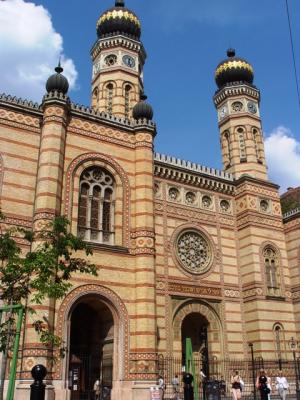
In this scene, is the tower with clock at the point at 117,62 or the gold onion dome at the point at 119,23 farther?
the gold onion dome at the point at 119,23

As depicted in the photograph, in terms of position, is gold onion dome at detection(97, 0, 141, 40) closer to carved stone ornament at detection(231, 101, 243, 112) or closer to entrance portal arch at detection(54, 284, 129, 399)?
carved stone ornament at detection(231, 101, 243, 112)

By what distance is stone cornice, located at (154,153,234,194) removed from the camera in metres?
22.0

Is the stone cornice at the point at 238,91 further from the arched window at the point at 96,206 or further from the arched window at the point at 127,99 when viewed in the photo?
the arched window at the point at 96,206

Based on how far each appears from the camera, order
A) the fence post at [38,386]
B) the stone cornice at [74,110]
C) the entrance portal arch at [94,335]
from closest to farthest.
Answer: the fence post at [38,386]
the entrance portal arch at [94,335]
the stone cornice at [74,110]

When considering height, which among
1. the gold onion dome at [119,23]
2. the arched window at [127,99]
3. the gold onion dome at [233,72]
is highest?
the gold onion dome at [119,23]

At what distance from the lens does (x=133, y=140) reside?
64.2ft

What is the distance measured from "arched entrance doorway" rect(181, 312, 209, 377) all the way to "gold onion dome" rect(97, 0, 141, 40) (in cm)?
1651

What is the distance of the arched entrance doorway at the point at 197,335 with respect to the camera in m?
20.4

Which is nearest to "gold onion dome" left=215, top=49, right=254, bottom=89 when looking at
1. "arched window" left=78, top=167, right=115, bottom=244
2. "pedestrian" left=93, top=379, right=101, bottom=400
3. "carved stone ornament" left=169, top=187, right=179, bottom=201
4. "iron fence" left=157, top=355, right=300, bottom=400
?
"carved stone ornament" left=169, top=187, right=179, bottom=201

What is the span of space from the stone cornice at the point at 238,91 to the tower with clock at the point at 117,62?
196 inches

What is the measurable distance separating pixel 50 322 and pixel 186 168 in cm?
1099

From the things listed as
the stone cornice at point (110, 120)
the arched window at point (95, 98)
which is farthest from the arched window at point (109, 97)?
the stone cornice at point (110, 120)

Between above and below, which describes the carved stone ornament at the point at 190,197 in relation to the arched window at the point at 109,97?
below


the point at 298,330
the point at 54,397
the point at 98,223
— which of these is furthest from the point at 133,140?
the point at 298,330
